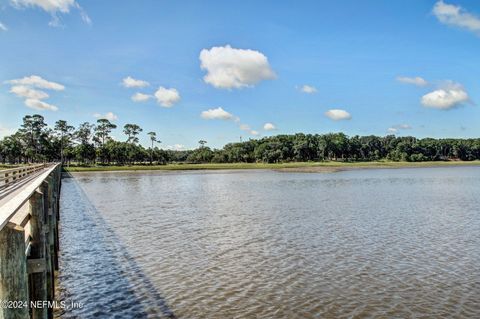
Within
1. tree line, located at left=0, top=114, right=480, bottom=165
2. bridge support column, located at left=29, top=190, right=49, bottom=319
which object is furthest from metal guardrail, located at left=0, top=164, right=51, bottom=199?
tree line, located at left=0, top=114, right=480, bottom=165

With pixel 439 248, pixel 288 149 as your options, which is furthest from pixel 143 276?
pixel 288 149

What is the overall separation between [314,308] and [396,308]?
2.37 meters

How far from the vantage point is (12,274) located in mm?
5961

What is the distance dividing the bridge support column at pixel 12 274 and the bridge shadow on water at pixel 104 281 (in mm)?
5635

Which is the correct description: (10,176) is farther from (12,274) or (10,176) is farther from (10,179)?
(12,274)

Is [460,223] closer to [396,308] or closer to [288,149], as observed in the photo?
[396,308]

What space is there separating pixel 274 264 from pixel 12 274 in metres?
11.7

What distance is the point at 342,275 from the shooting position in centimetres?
1462

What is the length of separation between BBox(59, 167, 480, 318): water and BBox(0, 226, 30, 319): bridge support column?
5.66 metres

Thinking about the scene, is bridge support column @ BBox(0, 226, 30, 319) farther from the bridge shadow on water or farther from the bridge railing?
the bridge railing

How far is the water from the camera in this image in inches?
464

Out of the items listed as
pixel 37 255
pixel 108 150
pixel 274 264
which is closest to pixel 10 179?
pixel 274 264

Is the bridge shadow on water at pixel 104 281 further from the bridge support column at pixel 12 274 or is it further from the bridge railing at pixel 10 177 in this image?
the bridge support column at pixel 12 274

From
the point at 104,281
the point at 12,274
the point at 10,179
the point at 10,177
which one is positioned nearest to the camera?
the point at 12,274
